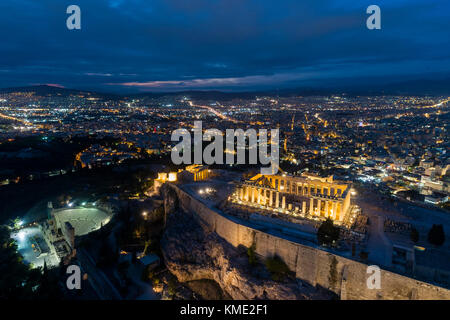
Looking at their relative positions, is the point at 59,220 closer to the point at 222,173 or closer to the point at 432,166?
the point at 222,173

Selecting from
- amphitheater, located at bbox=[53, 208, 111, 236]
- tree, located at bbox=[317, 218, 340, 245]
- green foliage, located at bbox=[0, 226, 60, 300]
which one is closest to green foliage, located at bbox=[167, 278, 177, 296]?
green foliage, located at bbox=[0, 226, 60, 300]

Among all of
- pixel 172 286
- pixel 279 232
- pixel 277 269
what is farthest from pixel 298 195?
pixel 172 286

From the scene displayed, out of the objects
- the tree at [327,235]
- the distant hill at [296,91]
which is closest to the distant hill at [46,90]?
the distant hill at [296,91]

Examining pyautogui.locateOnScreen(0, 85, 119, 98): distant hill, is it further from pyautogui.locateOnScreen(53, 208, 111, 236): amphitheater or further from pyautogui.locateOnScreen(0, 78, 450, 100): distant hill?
pyautogui.locateOnScreen(53, 208, 111, 236): amphitheater

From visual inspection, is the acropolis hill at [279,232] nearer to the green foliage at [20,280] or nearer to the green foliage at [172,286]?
the green foliage at [172,286]

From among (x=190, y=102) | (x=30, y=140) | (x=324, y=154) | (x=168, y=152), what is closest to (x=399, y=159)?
(x=324, y=154)

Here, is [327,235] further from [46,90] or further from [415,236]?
[46,90]
